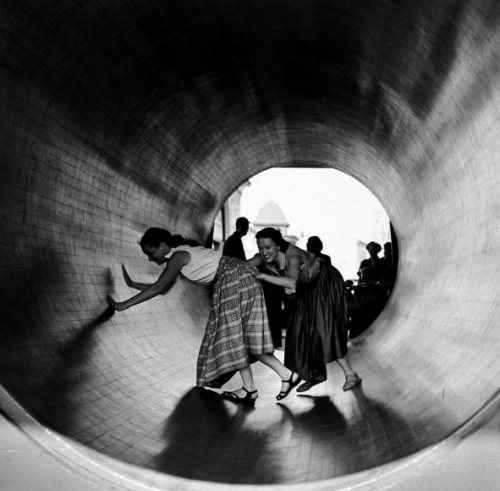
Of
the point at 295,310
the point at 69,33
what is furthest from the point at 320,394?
the point at 69,33

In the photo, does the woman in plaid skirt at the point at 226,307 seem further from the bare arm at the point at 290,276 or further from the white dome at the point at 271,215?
the white dome at the point at 271,215

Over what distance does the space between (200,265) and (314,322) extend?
149cm

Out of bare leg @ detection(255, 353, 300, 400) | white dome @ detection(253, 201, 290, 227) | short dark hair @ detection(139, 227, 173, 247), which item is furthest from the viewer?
white dome @ detection(253, 201, 290, 227)

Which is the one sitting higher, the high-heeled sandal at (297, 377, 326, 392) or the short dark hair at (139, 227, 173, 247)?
the short dark hair at (139, 227, 173, 247)

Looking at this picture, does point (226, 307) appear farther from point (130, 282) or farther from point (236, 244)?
point (236, 244)

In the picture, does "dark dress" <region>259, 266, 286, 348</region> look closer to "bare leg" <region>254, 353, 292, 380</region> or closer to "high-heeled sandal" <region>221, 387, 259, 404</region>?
"high-heeled sandal" <region>221, 387, 259, 404</region>

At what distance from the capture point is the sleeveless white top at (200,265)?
6.49 meters

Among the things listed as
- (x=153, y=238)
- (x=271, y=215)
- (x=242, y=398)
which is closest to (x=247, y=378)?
(x=242, y=398)

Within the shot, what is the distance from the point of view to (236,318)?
657cm

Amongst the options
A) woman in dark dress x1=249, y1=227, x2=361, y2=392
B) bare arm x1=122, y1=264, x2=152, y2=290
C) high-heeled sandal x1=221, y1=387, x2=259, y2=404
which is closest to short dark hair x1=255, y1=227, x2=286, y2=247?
woman in dark dress x1=249, y1=227, x2=361, y2=392

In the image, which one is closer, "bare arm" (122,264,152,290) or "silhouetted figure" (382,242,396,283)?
"bare arm" (122,264,152,290)

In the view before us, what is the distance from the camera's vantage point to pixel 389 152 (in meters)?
9.82

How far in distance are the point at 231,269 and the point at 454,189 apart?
231 cm

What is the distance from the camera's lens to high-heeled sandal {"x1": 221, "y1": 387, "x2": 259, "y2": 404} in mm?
6726
